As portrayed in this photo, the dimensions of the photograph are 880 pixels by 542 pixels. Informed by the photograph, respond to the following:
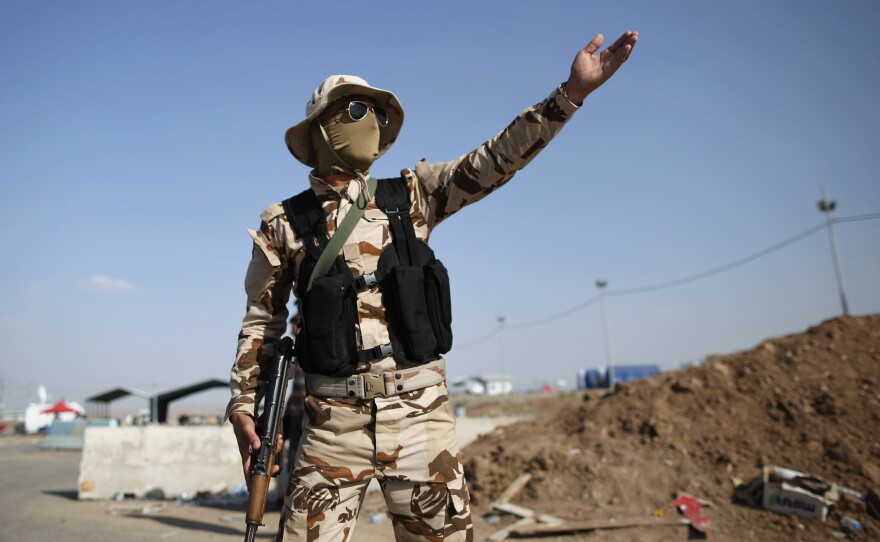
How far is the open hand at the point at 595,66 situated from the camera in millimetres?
2260

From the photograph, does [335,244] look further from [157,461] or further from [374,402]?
[157,461]

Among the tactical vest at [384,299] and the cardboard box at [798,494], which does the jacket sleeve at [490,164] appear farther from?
the cardboard box at [798,494]

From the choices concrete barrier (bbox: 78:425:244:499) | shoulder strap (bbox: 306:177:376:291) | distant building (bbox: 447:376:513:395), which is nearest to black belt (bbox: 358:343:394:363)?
shoulder strap (bbox: 306:177:376:291)

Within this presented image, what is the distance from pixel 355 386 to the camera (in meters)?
2.27

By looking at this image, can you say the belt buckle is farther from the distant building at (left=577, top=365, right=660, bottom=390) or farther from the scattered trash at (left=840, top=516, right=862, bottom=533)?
the distant building at (left=577, top=365, right=660, bottom=390)

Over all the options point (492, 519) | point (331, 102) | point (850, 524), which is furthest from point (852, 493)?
point (331, 102)

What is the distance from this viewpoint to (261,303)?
256 cm

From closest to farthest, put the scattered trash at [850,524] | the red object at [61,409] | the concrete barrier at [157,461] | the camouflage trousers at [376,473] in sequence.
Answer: the camouflage trousers at [376,473] < the scattered trash at [850,524] < the concrete barrier at [157,461] < the red object at [61,409]

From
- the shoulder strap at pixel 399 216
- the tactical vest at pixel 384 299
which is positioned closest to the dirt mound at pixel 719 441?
the tactical vest at pixel 384 299

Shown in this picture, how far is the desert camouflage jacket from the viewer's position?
234 centimetres

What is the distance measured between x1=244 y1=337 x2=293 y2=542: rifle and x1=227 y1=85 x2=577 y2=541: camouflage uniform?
10 cm

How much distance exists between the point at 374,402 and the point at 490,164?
3.28ft

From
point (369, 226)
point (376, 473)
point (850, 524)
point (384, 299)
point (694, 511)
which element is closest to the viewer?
point (376, 473)

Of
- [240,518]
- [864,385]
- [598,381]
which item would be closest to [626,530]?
[864,385]
